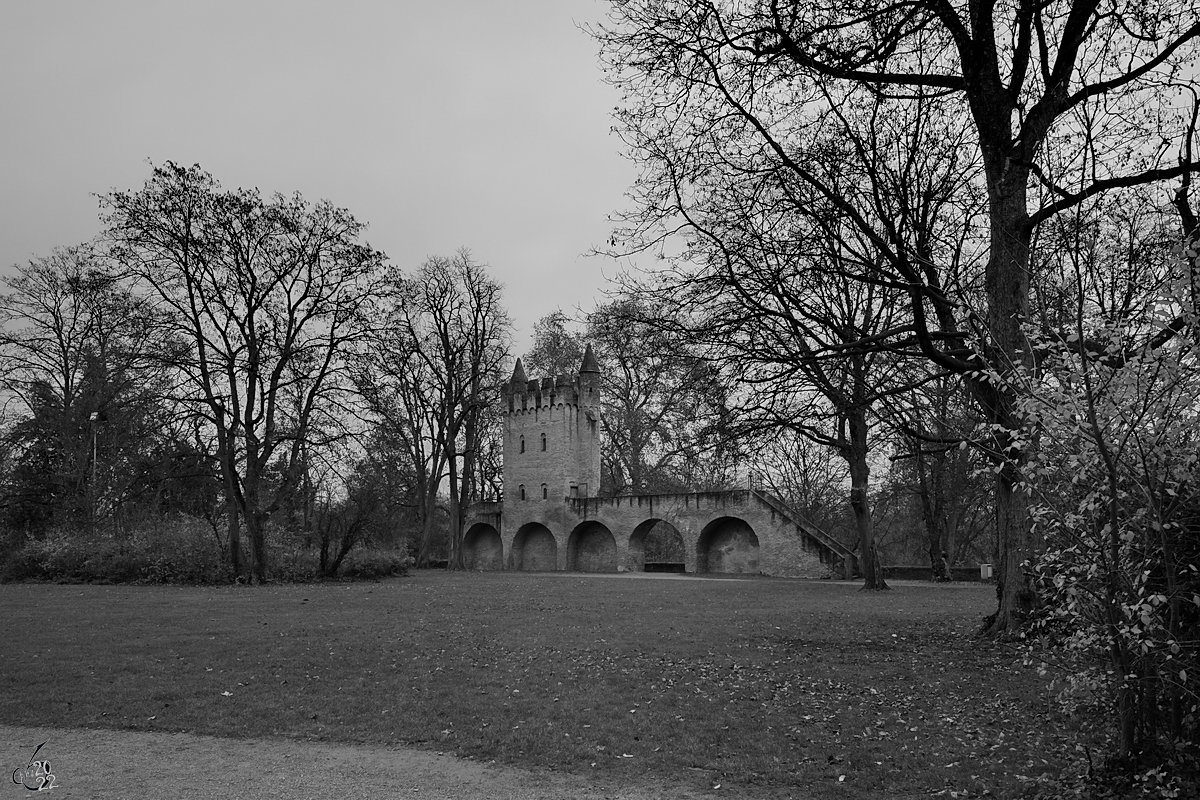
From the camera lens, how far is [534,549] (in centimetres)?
4325

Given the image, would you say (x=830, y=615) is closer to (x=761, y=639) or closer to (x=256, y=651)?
(x=761, y=639)

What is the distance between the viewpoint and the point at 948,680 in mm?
7855

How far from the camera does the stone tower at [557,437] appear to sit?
134 ft

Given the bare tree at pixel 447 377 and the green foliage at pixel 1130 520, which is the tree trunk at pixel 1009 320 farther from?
the bare tree at pixel 447 377

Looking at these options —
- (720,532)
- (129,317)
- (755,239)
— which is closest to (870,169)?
(755,239)

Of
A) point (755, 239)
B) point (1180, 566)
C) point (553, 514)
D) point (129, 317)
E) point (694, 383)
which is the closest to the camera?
point (1180, 566)

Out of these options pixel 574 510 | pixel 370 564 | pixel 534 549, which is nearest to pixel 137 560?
pixel 370 564

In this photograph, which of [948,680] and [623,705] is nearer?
[623,705]

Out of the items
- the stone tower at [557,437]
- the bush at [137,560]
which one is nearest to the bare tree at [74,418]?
the bush at [137,560]

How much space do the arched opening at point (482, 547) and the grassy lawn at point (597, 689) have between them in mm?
30103

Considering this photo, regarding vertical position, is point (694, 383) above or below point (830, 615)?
above

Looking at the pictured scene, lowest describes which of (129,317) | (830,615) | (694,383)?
(830,615)

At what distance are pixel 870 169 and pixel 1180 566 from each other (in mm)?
6555

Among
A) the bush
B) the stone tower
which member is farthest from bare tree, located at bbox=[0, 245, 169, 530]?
the stone tower
